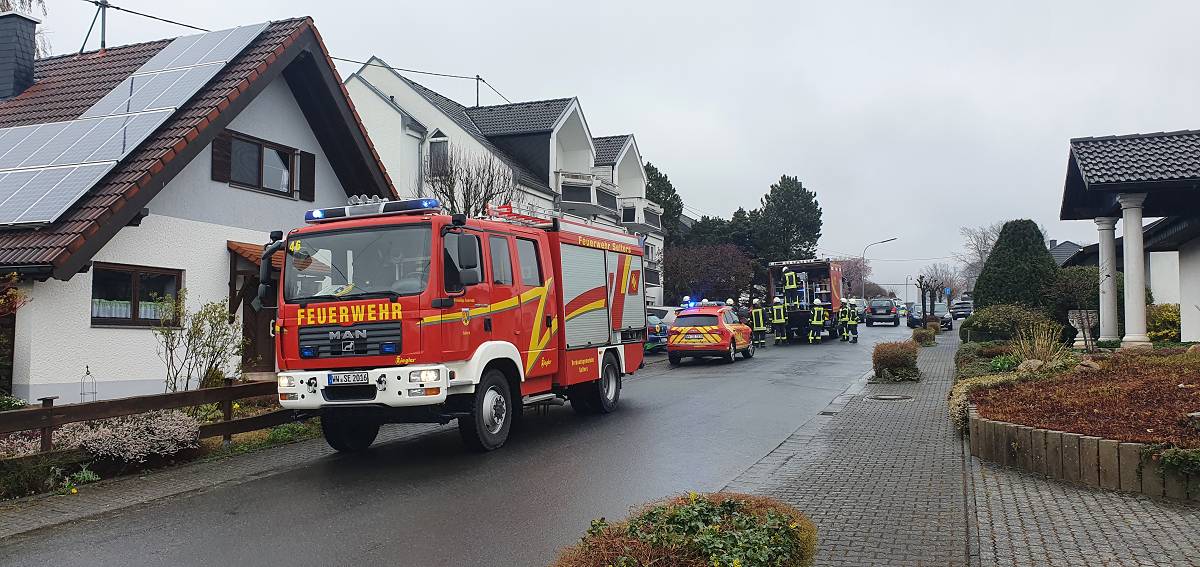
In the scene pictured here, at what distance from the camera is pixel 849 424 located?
12188 mm

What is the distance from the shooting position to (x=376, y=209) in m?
10.1

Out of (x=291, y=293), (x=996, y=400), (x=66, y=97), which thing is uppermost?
(x=66, y=97)

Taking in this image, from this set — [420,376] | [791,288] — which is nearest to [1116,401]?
[420,376]

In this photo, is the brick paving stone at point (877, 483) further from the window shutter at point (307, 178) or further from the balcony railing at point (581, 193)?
Answer: the balcony railing at point (581, 193)

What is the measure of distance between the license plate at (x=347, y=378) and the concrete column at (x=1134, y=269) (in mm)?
14192

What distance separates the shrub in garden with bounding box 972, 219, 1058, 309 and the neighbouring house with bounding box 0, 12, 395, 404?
53.3 feet

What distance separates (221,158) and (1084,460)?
14.1 metres

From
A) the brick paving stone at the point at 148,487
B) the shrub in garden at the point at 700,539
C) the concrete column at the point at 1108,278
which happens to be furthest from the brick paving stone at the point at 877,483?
the concrete column at the point at 1108,278

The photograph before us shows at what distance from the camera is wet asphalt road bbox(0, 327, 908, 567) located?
605 centimetres

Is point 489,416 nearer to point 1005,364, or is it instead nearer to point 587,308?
point 587,308

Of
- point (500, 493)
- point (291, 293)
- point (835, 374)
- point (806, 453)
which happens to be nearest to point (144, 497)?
point (291, 293)

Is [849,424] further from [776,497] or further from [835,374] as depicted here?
[835,374]

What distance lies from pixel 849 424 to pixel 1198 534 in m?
6.61

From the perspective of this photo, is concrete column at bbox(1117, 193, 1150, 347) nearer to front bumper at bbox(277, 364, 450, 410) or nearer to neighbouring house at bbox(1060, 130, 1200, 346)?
neighbouring house at bbox(1060, 130, 1200, 346)
